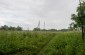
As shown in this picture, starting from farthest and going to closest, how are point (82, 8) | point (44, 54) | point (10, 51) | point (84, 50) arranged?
1. point (82, 8)
2. point (10, 51)
3. point (44, 54)
4. point (84, 50)

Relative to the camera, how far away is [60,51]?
56.3 feet

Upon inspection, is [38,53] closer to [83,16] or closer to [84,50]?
[84,50]

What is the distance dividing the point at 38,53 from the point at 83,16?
6232 millimetres

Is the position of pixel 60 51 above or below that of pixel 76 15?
below

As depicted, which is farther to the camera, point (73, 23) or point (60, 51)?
point (73, 23)

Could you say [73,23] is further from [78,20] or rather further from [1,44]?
[1,44]

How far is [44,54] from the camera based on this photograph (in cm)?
1712

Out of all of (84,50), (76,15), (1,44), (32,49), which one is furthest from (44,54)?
(76,15)

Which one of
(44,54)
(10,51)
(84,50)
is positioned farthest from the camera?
(10,51)

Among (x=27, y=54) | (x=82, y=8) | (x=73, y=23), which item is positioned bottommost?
(x=27, y=54)

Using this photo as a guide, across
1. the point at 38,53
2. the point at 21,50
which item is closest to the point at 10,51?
the point at 21,50

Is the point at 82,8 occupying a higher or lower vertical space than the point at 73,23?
higher

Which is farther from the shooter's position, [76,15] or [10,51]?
[76,15]

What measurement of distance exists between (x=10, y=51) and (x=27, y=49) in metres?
1.70
